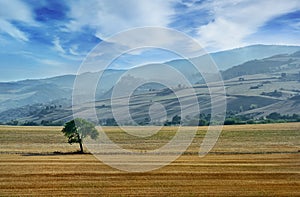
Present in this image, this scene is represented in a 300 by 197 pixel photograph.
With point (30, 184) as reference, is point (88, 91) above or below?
above

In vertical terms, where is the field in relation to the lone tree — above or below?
below

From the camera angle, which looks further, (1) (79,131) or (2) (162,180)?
(1) (79,131)

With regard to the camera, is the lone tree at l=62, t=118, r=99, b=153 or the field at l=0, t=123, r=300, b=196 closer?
A: the field at l=0, t=123, r=300, b=196

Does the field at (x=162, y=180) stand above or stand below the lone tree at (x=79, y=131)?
below

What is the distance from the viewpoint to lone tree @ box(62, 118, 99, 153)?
57.4 meters

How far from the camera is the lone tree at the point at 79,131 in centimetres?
5735

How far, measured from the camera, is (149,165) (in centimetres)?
3403

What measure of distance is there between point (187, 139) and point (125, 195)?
5.81 meters

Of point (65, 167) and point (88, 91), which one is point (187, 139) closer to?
point (88, 91)

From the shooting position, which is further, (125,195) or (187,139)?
(187,139)

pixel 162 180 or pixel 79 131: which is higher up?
pixel 79 131

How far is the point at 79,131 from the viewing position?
57594 mm

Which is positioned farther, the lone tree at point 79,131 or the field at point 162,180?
the lone tree at point 79,131

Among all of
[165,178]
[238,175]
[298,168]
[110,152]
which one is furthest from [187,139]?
[110,152]
